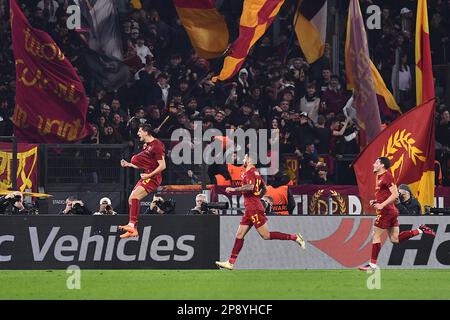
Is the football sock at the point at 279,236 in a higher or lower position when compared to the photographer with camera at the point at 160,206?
lower

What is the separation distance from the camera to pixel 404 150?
78.1ft

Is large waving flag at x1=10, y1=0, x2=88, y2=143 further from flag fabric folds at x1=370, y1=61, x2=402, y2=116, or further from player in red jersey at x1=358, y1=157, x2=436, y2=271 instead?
player in red jersey at x1=358, y1=157, x2=436, y2=271

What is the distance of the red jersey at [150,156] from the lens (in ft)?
72.1

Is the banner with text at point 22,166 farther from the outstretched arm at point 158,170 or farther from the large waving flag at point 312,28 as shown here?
the large waving flag at point 312,28

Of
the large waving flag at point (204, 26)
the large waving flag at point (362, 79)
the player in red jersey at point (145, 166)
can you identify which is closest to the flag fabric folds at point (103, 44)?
the large waving flag at point (204, 26)

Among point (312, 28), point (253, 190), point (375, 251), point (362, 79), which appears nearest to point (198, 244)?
point (253, 190)

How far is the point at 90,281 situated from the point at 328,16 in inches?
508

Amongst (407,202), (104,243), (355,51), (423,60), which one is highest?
(355,51)

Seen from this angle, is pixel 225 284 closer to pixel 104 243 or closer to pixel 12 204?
pixel 104 243

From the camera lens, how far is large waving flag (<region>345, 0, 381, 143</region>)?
2469 cm

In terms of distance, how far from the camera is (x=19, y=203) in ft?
74.4

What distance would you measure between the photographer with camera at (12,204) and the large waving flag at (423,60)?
748cm

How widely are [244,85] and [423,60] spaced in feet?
17.2

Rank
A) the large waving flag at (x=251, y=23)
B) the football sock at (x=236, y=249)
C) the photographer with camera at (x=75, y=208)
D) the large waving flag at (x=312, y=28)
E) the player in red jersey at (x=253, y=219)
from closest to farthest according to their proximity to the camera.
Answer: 1. the player in red jersey at (x=253, y=219)
2. the football sock at (x=236, y=249)
3. the photographer with camera at (x=75, y=208)
4. the large waving flag at (x=251, y=23)
5. the large waving flag at (x=312, y=28)
